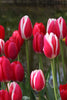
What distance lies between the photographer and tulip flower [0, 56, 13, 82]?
64cm

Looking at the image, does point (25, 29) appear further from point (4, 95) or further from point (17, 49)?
point (4, 95)

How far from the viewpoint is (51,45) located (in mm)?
667

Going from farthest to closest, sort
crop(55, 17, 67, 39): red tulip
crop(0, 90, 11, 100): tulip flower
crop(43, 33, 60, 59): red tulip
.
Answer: crop(55, 17, 67, 39): red tulip < crop(43, 33, 60, 59): red tulip < crop(0, 90, 11, 100): tulip flower

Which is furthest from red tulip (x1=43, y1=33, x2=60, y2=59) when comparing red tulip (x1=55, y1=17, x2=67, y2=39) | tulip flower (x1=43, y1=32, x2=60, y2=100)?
red tulip (x1=55, y1=17, x2=67, y2=39)

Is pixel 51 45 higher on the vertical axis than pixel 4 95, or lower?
higher

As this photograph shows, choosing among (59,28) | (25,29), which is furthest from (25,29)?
(59,28)

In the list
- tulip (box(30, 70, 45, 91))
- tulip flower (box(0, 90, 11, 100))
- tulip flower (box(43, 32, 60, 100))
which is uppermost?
tulip flower (box(43, 32, 60, 100))

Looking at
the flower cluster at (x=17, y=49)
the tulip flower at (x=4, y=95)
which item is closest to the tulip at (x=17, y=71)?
the flower cluster at (x=17, y=49)

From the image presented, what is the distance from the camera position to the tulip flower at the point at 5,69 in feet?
2.09

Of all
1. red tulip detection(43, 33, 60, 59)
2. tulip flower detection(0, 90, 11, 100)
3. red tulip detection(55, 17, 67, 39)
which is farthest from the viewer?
red tulip detection(55, 17, 67, 39)

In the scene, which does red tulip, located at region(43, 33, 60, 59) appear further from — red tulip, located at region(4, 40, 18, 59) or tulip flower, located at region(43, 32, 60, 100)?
red tulip, located at region(4, 40, 18, 59)

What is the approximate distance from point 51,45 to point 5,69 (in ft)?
0.41

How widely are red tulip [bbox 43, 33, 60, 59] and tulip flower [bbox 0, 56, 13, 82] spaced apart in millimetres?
97

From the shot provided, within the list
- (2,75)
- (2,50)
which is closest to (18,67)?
(2,75)
